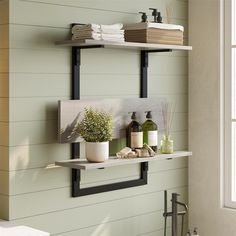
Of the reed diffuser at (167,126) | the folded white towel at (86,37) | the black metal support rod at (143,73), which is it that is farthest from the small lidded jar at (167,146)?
the folded white towel at (86,37)

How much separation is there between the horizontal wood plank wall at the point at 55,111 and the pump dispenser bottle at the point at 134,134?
170mm

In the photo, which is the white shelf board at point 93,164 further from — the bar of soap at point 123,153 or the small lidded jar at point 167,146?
the small lidded jar at point 167,146

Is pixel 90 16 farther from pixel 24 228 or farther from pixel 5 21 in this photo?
pixel 24 228

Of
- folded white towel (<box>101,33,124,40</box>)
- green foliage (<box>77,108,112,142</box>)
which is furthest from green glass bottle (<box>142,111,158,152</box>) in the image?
folded white towel (<box>101,33,124,40</box>)

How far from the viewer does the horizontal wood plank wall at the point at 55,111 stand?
9.10 feet

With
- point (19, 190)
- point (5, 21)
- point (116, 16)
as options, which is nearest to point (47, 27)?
point (5, 21)

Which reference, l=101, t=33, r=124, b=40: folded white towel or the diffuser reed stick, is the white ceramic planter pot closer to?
l=101, t=33, r=124, b=40: folded white towel

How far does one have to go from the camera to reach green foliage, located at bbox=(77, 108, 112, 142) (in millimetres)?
2871

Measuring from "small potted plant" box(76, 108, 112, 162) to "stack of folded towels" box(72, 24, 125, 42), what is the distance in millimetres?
371

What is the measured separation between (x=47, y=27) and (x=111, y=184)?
3.02ft

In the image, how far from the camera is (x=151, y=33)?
3.09 metres

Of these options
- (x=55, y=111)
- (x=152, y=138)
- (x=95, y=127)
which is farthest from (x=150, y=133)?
(x=55, y=111)

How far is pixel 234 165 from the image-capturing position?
3523mm

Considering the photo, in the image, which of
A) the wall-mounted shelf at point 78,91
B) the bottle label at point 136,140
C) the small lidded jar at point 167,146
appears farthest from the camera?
the small lidded jar at point 167,146
